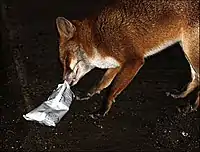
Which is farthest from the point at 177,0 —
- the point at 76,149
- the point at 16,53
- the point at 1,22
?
the point at 1,22

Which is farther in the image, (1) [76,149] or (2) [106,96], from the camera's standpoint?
(2) [106,96]

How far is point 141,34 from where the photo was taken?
5102 mm

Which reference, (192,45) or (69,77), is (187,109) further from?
(69,77)

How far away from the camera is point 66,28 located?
5.07 metres

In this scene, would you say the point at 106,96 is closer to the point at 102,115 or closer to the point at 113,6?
the point at 102,115

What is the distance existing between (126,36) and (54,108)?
0.94 meters

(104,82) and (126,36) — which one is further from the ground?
(126,36)

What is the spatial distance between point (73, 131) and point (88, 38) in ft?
2.80

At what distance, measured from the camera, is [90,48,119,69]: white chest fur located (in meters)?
5.12

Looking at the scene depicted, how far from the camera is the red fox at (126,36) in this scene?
500cm

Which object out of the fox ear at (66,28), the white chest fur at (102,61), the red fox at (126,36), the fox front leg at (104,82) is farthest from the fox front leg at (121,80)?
the fox ear at (66,28)

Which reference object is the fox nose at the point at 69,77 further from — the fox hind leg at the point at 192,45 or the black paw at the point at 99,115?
the fox hind leg at the point at 192,45

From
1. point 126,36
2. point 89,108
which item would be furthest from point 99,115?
point 126,36

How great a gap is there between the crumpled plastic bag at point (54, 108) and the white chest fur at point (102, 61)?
34 cm
